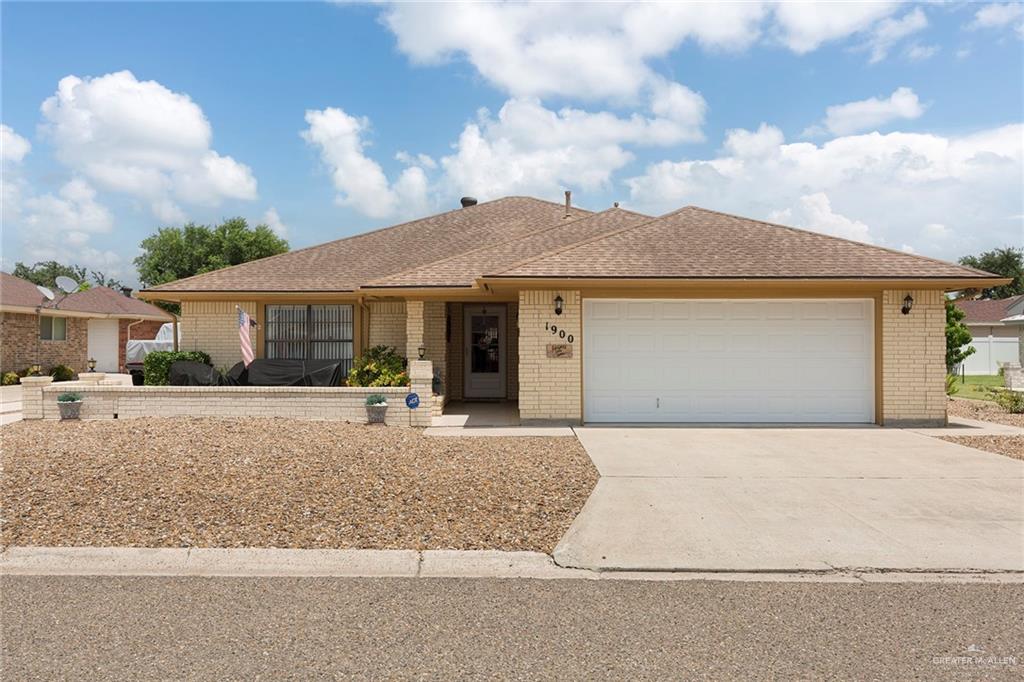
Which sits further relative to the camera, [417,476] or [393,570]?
[417,476]

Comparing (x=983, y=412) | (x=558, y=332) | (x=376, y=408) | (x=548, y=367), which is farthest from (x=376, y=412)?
(x=983, y=412)

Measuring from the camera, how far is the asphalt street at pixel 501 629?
3.37m

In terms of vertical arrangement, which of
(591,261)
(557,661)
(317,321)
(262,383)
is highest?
(591,261)

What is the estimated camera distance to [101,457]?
762cm

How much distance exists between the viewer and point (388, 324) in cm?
1489

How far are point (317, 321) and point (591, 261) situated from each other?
285 inches

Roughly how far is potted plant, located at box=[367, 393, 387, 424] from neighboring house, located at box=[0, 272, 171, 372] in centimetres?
1707

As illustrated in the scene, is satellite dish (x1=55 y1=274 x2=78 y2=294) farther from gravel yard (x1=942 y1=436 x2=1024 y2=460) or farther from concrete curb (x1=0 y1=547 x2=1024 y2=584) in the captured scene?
gravel yard (x1=942 y1=436 x2=1024 y2=460)

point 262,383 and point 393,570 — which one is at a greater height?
A: point 262,383

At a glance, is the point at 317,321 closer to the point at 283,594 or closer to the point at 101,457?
the point at 101,457

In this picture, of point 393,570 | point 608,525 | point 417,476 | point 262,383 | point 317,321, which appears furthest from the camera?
point 317,321

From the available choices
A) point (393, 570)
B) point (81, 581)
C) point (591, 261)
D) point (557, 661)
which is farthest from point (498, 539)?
point (591, 261)

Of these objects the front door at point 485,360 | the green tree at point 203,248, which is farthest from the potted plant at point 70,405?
the green tree at point 203,248

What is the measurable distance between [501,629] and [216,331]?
13602mm
